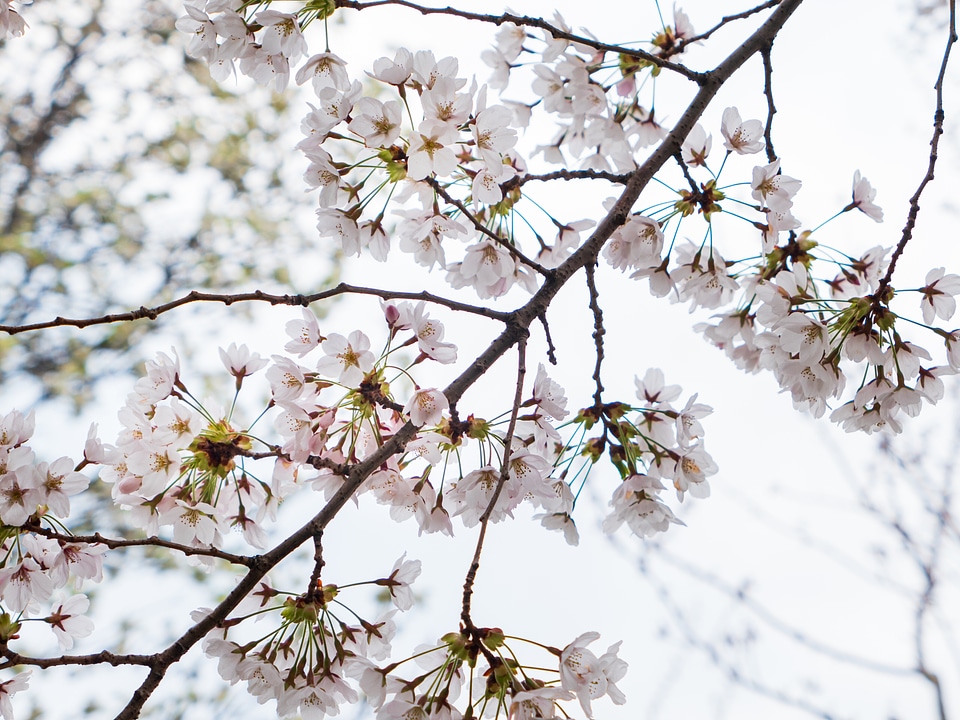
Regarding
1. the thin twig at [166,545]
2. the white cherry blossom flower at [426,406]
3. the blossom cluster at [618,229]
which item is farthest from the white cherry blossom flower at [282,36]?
the thin twig at [166,545]

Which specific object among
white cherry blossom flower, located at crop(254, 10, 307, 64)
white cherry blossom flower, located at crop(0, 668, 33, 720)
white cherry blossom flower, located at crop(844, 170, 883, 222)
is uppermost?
white cherry blossom flower, located at crop(844, 170, 883, 222)

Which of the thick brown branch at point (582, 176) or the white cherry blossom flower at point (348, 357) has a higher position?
the thick brown branch at point (582, 176)

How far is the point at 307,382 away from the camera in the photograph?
1024mm

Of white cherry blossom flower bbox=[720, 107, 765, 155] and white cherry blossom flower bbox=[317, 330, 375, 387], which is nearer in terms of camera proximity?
white cherry blossom flower bbox=[317, 330, 375, 387]

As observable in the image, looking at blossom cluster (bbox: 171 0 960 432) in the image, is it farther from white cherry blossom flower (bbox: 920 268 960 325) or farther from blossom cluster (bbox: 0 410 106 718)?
blossom cluster (bbox: 0 410 106 718)

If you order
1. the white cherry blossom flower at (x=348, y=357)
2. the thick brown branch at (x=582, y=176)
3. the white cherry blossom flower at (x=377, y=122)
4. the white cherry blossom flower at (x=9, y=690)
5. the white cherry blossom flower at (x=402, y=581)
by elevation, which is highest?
the thick brown branch at (x=582, y=176)

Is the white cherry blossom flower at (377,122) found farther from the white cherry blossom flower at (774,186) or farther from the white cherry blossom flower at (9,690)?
the white cherry blossom flower at (9,690)

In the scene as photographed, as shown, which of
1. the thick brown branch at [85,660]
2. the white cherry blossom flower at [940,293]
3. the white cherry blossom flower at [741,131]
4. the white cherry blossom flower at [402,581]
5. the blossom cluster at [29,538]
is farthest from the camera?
the white cherry blossom flower at [741,131]

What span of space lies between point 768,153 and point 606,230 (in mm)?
374

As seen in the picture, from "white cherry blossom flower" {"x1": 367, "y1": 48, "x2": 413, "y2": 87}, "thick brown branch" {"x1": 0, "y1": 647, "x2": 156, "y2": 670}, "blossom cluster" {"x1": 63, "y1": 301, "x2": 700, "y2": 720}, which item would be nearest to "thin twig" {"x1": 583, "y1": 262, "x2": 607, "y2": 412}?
"blossom cluster" {"x1": 63, "y1": 301, "x2": 700, "y2": 720}

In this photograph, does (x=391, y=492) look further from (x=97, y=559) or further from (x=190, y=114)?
(x=190, y=114)

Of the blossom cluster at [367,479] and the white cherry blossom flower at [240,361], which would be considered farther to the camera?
the white cherry blossom flower at [240,361]

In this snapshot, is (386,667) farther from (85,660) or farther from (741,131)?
(741,131)

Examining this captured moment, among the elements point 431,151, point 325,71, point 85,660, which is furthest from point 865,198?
point 85,660
